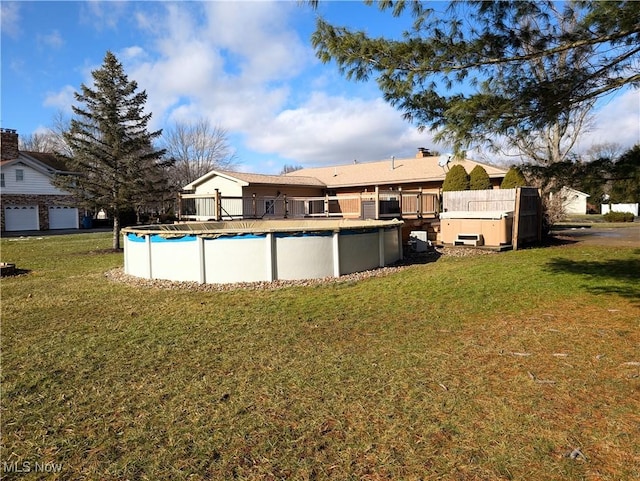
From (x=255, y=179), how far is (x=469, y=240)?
1444 cm

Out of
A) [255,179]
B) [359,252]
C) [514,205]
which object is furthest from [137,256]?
[255,179]

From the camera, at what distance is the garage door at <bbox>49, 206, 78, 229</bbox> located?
3325cm

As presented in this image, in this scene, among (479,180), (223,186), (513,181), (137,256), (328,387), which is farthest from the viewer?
(223,186)

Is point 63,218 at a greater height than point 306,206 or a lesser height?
lesser

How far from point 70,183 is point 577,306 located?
17.3 metres

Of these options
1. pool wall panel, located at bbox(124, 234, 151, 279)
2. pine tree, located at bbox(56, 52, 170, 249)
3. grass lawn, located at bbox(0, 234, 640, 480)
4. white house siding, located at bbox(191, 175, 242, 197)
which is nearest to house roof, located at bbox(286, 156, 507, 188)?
white house siding, located at bbox(191, 175, 242, 197)

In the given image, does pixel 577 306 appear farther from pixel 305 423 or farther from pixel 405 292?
pixel 305 423

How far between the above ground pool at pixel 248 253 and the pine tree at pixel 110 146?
784cm

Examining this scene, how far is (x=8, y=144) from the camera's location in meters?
31.9

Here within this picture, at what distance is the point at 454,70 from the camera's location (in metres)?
5.20

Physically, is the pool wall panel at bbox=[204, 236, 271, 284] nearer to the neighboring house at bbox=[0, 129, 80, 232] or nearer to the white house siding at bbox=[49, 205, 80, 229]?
the neighboring house at bbox=[0, 129, 80, 232]

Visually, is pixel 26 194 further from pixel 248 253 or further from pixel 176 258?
pixel 248 253

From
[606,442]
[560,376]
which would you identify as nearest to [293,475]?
[606,442]

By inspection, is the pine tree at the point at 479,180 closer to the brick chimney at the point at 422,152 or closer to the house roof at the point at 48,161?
the brick chimney at the point at 422,152
